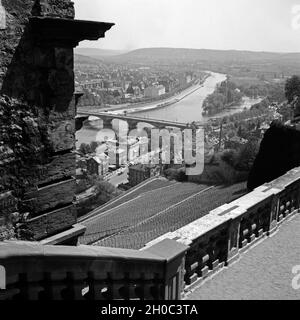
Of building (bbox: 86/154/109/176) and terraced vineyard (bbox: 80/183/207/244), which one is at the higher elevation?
terraced vineyard (bbox: 80/183/207/244)

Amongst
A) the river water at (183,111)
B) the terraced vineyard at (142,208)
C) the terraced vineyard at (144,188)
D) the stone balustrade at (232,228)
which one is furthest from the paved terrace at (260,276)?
the river water at (183,111)

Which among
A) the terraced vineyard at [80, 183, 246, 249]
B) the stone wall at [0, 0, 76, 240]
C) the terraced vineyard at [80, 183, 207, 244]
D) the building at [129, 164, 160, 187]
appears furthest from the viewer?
the building at [129, 164, 160, 187]

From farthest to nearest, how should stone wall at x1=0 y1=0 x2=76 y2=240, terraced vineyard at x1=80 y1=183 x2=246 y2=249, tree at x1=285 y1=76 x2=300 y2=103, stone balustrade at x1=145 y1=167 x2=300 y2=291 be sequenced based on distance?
tree at x1=285 y1=76 x2=300 y2=103, terraced vineyard at x1=80 y1=183 x2=246 y2=249, stone balustrade at x1=145 y1=167 x2=300 y2=291, stone wall at x1=0 y1=0 x2=76 y2=240

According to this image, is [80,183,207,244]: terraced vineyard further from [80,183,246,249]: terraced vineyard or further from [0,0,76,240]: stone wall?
[0,0,76,240]: stone wall

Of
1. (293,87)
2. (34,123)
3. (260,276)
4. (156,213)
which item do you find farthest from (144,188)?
(34,123)

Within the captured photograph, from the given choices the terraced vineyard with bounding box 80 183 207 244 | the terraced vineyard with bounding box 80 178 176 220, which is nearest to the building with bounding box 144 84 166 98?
the terraced vineyard with bounding box 80 178 176 220

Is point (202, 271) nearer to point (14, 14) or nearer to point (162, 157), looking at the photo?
point (14, 14)

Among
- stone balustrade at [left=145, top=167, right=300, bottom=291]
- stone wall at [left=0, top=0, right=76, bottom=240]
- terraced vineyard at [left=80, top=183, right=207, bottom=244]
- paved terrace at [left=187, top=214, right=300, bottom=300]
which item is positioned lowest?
terraced vineyard at [left=80, top=183, right=207, bottom=244]

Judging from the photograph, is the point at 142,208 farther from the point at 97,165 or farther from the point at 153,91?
the point at 153,91
